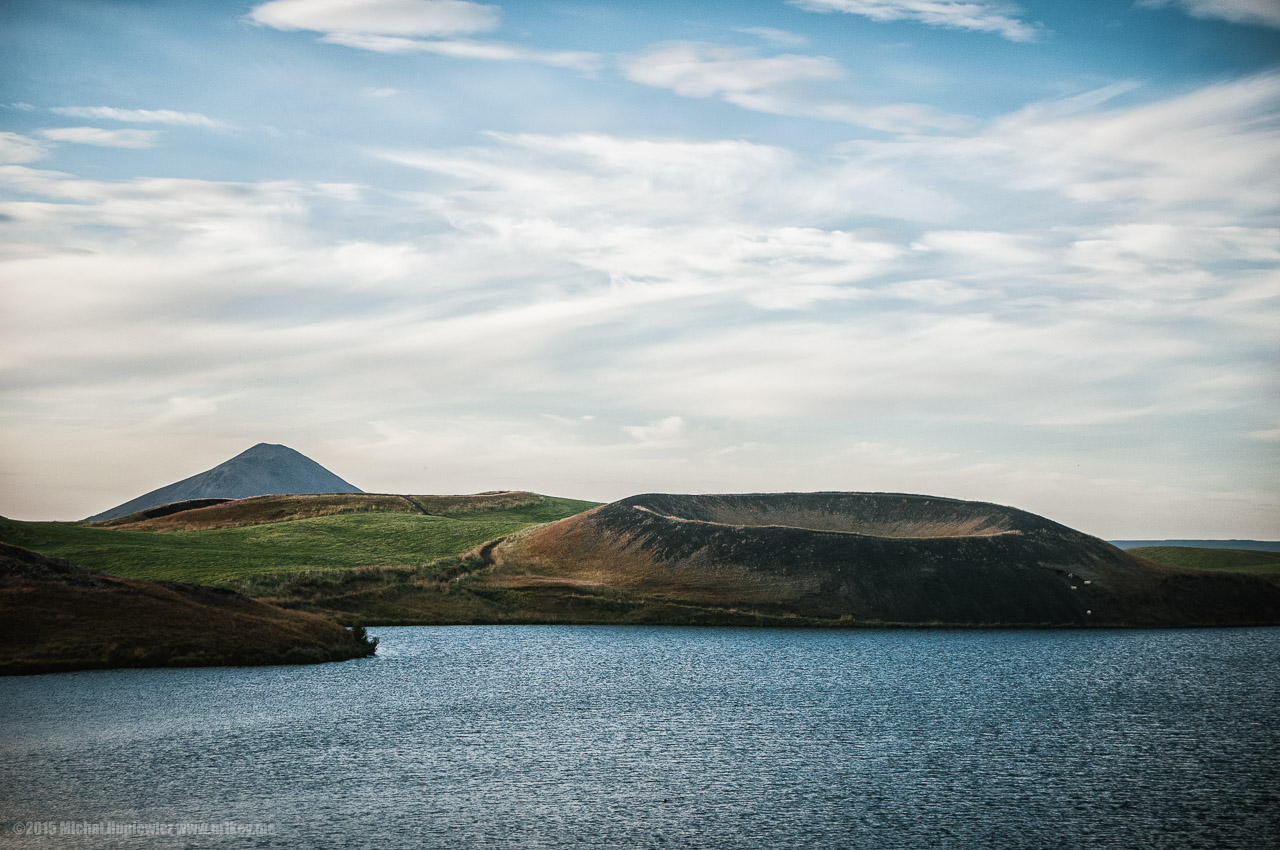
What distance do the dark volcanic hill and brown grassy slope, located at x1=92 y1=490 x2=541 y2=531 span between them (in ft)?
138

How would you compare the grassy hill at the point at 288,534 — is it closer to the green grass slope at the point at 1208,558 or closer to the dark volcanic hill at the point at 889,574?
the dark volcanic hill at the point at 889,574

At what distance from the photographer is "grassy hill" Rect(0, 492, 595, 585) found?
8181 centimetres

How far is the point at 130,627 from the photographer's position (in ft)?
156

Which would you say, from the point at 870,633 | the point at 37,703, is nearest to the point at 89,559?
the point at 37,703

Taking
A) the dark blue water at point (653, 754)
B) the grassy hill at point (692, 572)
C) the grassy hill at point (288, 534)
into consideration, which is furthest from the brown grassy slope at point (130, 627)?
the grassy hill at point (288, 534)

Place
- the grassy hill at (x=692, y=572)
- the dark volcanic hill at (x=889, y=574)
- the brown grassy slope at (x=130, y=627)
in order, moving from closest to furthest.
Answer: the brown grassy slope at (x=130, y=627) → the grassy hill at (x=692, y=572) → the dark volcanic hill at (x=889, y=574)

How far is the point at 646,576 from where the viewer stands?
3310 inches

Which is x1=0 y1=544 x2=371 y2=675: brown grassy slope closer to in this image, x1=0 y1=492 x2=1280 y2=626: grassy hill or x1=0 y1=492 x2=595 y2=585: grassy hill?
x1=0 y1=492 x2=1280 y2=626: grassy hill

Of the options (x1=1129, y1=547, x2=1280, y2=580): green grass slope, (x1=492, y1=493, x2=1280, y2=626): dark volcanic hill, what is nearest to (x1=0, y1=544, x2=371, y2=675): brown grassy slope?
(x1=492, y1=493, x2=1280, y2=626): dark volcanic hill

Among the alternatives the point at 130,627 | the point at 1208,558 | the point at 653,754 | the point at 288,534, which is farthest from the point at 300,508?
the point at 1208,558

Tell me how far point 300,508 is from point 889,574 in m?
85.6

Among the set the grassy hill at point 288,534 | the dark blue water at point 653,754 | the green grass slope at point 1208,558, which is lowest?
the dark blue water at point 653,754

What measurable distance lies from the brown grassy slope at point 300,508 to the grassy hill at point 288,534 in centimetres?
15

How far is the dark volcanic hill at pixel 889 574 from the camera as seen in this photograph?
78.4 metres
